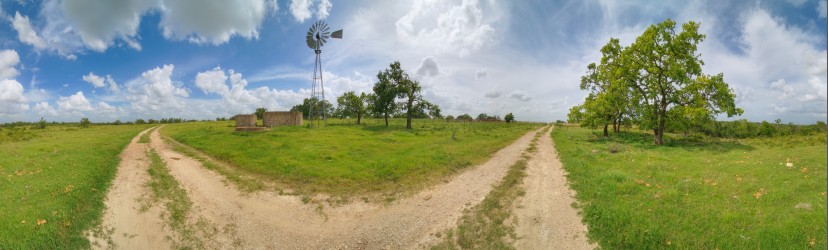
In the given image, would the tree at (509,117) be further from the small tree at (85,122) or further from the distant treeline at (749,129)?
the small tree at (85,122)

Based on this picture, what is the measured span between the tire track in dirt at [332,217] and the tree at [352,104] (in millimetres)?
44775

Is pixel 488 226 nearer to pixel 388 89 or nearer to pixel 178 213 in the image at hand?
pixel 178 213

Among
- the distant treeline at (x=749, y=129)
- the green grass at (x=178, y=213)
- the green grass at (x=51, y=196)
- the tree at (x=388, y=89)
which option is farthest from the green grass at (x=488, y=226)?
the tree at (x=388, y=89)

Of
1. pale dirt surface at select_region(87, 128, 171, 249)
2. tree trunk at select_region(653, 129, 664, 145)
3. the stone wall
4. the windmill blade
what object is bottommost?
pale dirt surface at select_region(87, 128, 171, 249)

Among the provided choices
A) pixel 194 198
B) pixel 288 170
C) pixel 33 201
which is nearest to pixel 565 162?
pixel 288 170

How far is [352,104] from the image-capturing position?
6188 cm

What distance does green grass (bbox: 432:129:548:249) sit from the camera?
965 cm

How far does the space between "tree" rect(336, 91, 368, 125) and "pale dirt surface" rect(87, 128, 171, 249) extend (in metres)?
43.7

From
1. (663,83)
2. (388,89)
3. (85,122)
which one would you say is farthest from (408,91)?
(85,122)

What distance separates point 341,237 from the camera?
1057cm

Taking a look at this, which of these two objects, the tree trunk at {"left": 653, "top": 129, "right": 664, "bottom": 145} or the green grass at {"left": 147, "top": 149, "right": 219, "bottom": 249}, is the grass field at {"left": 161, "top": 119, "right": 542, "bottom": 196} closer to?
the green grass at {"left": 147, "top": 149, "right": 219, "bottom": 249}

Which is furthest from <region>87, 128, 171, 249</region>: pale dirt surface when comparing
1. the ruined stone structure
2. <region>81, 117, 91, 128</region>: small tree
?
<region>81, 117, 91, 128</region>: small tree

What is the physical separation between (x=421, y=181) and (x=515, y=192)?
4.13 metres

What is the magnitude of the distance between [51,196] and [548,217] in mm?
17633
